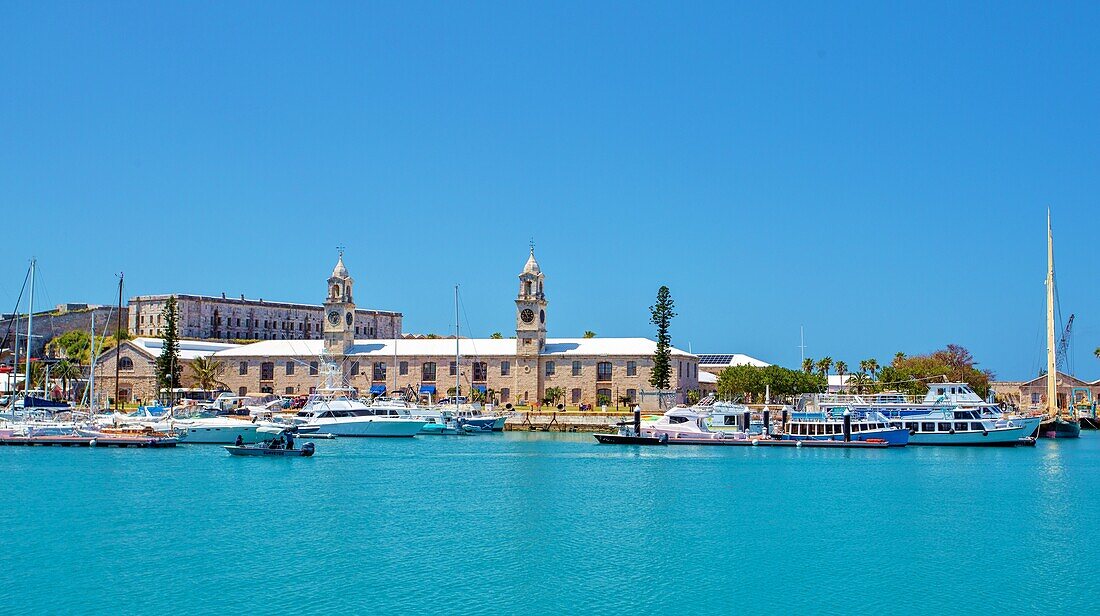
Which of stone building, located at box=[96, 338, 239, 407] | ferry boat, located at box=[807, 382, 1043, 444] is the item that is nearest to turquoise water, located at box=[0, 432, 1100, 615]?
ferry boat, located at box=[807, 382, 1043, 444]

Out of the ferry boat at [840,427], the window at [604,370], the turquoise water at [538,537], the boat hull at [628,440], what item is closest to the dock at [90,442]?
the turquoise water at [538,537]

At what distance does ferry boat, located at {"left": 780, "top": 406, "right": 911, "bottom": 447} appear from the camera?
257 feet

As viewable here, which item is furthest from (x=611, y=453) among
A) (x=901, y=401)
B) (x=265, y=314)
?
(x=265, y=314)

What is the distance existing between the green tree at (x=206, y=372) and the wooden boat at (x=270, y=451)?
50129mm

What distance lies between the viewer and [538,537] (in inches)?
1491

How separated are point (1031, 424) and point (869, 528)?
152ft

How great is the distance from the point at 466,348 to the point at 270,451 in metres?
47.1

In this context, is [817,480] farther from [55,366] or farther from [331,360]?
[55,366]

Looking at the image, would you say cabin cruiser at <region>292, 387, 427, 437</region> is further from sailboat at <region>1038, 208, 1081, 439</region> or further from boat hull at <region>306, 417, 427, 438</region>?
sailboat at <region>1038, 208, 1081, 439</region>

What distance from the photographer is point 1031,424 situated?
266 feet

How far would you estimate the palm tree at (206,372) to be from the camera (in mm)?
113938

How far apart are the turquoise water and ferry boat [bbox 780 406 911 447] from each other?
49.4 feet

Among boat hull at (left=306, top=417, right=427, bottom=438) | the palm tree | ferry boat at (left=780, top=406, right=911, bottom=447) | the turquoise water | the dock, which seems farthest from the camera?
the palm tree

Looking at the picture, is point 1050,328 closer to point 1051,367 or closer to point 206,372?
point 1051,367
